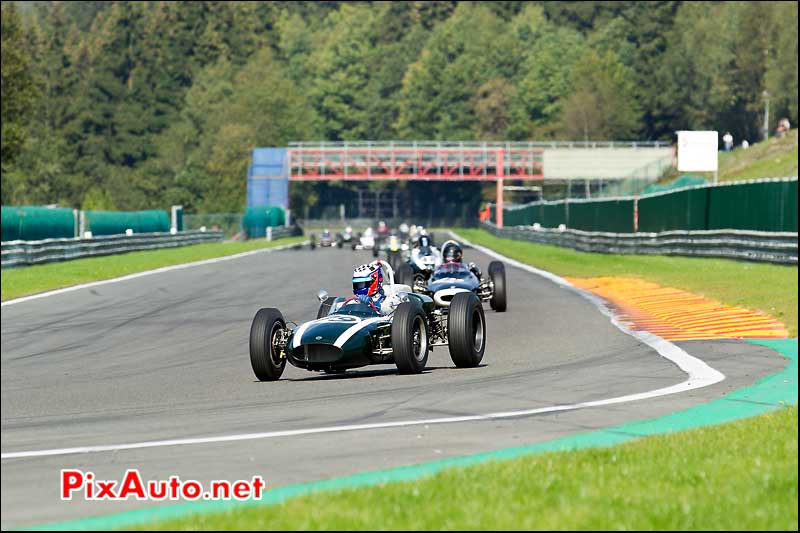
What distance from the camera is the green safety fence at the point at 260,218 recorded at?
5942cm

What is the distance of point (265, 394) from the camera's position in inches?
527

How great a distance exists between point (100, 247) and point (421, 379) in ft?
135

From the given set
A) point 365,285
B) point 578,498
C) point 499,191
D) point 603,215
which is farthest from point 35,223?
point 499,191

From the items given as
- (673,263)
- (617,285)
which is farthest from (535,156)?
(617,285)

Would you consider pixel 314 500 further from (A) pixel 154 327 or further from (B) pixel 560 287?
(B) pixel 560 287

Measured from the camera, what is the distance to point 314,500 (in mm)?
7410

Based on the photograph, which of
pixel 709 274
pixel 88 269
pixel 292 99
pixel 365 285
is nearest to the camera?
pixel 365 285

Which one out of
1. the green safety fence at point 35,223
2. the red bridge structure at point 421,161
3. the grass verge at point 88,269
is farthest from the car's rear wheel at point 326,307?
the red bridge structure at point 421,161

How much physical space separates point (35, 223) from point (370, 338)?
36.8 metres

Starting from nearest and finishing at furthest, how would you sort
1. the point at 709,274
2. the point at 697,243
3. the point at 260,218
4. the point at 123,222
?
the point at 709,274 < the point at 697,243 < the point at 123,222 < the point at 260,218

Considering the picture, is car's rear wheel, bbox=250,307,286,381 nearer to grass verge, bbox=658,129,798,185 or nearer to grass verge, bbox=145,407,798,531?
grass verge, bbox=145,407,798,531

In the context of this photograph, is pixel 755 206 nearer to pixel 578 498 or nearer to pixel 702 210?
pixel 702 210

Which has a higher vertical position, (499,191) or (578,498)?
(499,191)

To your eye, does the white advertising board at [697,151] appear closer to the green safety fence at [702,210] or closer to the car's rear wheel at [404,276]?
the green safety fence at [702,210]
